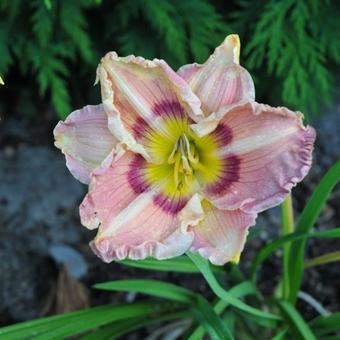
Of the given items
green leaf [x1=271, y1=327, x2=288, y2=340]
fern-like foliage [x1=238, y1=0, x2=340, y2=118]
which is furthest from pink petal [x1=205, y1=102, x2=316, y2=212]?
fern-like foliage [x1=238, y1=0, x2=340, y2=118]

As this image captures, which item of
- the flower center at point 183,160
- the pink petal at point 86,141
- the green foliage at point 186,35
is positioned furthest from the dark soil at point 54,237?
the pink petal at point 86,141

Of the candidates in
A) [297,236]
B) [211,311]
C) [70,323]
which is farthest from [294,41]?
[70,323]

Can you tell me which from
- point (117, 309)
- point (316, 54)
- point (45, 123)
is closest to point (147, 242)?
point (117, 309)

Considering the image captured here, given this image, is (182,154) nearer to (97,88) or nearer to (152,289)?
(152,289)

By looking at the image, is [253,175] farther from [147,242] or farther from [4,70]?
[4,70]

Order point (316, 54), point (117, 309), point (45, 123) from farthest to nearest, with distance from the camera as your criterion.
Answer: point (45, 123) → point (316, 54) → point (117, 309)

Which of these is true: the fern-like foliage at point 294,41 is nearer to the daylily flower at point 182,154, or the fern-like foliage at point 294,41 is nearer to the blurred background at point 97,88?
the blurred background at point 97,88
